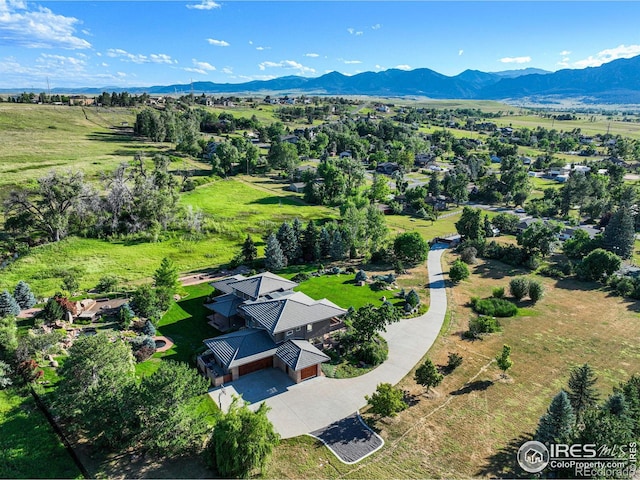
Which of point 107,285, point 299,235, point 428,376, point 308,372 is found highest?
point 299,235

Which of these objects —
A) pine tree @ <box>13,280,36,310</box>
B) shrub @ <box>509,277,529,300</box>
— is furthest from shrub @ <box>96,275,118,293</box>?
shrub @ <box>509,277,529,300</box>

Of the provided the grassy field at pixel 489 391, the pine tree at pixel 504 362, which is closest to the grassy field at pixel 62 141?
the grassy field at pixel 489 391

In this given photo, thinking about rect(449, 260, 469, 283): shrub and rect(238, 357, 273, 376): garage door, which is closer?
rect(238, 357, 273, 376): garage door

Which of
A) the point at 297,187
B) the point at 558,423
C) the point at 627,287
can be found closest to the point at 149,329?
the point at 558,423

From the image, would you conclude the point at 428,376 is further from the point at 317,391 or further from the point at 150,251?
the point at 150,251

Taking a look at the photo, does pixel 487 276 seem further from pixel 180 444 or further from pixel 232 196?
pixel 232 196

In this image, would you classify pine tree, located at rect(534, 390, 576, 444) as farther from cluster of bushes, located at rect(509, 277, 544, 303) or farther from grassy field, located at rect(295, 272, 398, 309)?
cluster of bushes, located at rect(509, 277, 544, 303)
